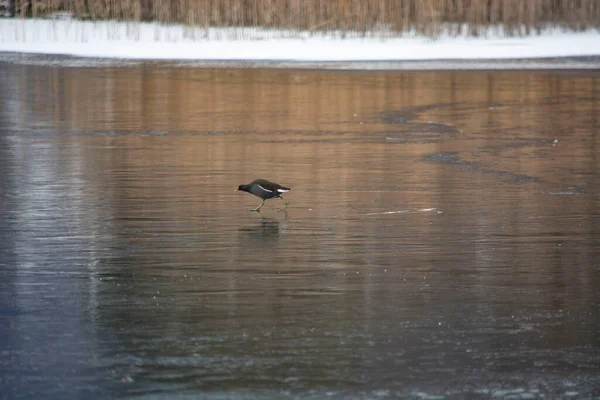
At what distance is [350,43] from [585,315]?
26455 millimetres

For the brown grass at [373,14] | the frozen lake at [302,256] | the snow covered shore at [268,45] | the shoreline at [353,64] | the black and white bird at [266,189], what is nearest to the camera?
the frozen lake at [302,256]

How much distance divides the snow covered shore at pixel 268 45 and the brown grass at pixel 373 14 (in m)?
Result: 0.32

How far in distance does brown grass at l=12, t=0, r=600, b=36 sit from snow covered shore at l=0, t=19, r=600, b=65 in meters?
0.32

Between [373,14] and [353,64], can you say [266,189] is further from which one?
[373,14]

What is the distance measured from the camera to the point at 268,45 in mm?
33719

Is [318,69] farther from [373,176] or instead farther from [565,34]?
[373,176]

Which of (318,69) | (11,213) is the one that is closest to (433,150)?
(11,213)

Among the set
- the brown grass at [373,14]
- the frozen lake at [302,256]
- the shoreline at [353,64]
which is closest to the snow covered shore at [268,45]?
the brown grass at [373,14]

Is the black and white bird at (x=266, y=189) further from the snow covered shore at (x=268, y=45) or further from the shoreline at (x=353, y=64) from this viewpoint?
the snow covered shore at (x=268, y=45)

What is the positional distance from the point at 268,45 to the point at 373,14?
3.33 m

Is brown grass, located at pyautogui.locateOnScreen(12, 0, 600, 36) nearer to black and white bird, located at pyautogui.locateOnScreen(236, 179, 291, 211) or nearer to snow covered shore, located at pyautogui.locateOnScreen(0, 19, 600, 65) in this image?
snow covered shore, located at pyautogui.locateOnScreen(0, 19, 600, 65)

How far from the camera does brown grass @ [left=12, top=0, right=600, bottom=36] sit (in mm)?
35094

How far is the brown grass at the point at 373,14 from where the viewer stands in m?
35.1

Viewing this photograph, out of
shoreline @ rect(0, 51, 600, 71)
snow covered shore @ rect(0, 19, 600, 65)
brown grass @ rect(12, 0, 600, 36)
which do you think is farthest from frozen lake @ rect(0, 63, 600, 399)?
brown grass @ rect(12, 0, 600, 36)
